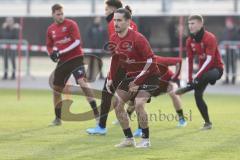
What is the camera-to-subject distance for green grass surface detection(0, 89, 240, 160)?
975 cm

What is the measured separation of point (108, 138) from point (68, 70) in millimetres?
2234

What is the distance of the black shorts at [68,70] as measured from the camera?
43.6ft

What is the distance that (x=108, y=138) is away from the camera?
1152 centimetres

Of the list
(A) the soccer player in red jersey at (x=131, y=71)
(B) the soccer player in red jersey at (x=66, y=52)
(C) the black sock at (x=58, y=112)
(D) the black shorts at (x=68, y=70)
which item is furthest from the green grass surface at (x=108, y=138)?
(D) the black shorts at (x=68, y=70)

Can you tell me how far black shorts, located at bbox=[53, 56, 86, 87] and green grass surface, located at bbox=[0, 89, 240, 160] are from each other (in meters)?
0.81

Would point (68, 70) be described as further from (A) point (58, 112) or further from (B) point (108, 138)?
(B) point (108, 138)

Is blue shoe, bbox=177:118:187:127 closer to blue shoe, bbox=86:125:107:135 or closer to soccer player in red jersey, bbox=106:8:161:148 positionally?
blue shoe, bbox=86:125:107:135

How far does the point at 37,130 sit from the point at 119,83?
2.34 metres

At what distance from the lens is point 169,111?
51.2ft

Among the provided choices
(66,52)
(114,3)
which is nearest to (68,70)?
(66,52)

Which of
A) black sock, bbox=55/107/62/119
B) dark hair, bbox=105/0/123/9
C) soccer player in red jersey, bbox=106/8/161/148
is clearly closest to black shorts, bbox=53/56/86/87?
black sock, bbox=55/107/62/119

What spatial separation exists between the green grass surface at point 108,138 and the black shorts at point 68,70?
0.81 m

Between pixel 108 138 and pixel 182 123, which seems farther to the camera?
pixel 182 123

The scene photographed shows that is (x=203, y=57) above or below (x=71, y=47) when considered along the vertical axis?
below
